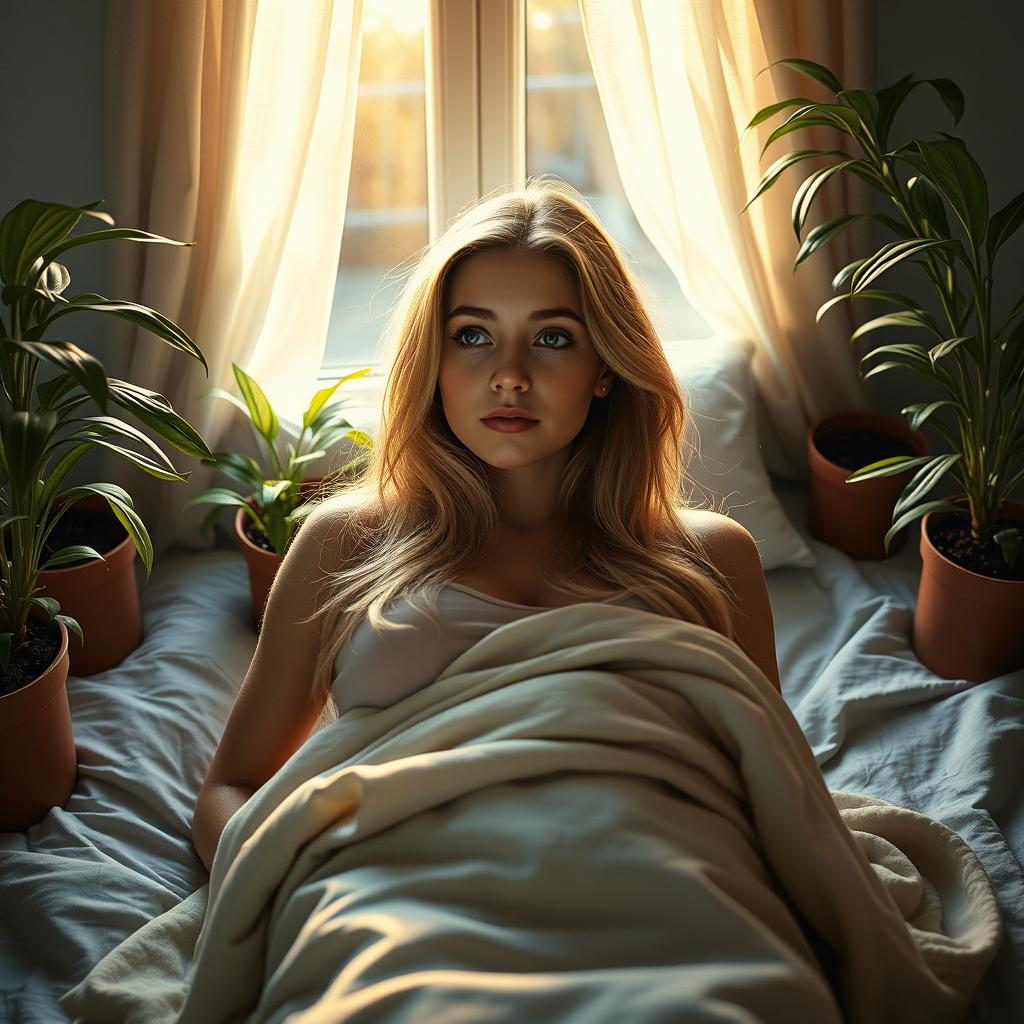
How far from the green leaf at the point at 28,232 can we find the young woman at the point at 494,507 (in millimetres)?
440

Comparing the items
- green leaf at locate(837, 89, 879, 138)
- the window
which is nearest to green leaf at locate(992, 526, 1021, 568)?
green leaf at locate(837, 89, 879, 138)

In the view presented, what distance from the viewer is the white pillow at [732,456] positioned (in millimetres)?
2285

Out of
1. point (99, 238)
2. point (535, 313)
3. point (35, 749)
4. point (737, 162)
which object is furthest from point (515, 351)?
point (737, 162)

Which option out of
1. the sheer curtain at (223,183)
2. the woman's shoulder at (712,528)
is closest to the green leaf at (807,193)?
the woman's shoulder at (712,528)

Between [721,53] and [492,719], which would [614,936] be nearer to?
[492,719]

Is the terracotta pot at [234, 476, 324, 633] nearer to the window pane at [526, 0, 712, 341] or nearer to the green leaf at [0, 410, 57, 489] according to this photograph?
the green leaf at [0, 410, 57, 489]

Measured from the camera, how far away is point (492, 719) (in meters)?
1.20

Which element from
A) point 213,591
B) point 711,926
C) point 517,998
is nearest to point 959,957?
point 711,926

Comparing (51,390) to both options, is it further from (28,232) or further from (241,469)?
(241,469)

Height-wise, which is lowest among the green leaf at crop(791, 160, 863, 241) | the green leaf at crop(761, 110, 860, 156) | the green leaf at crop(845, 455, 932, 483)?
the green leaf at crop(845, 455, 932, 483)

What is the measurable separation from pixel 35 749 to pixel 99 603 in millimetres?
403

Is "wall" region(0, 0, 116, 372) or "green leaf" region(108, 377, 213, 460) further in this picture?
"wall" region(0, 0, 116, 372)

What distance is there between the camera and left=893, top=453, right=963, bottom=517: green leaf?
6.16 feet

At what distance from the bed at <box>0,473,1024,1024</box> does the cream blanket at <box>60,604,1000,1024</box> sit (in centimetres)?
16
